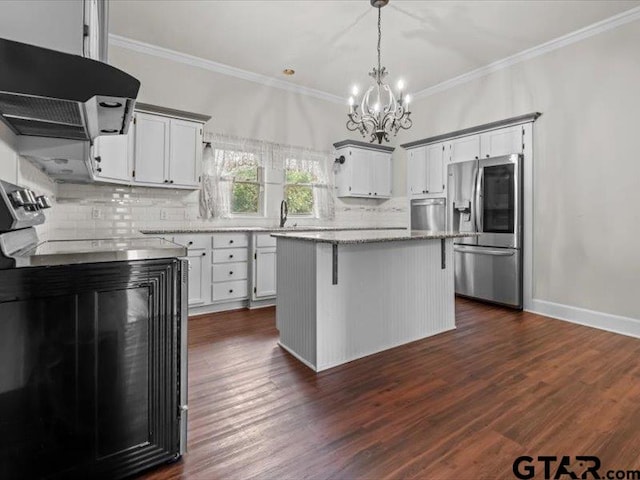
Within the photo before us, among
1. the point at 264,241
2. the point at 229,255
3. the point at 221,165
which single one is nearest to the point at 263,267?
the point at 264,241

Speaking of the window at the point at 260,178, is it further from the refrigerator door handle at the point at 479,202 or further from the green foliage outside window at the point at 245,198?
the refrigerator door handle at the point at 479,202

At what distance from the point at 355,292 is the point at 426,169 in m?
3.30

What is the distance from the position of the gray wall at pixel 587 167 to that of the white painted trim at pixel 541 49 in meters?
0.06

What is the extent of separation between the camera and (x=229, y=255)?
160 inches

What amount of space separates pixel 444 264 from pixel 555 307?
1.69 meters

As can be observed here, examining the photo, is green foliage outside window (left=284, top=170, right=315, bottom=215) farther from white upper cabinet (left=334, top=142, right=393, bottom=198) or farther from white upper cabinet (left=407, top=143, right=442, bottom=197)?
white upper cabinet (left=407, top=143, right=442, bottom=197)

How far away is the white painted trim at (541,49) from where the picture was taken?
3.38m

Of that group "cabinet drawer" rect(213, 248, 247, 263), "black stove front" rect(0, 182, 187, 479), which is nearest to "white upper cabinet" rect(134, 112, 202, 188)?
"cabinet drawer" rect(213, 248, 247, 263)

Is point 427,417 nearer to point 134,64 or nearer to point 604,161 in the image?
point 604,161

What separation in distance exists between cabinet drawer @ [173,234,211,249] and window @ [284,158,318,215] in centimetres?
167

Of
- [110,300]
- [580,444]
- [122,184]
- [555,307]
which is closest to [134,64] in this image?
[122,184]

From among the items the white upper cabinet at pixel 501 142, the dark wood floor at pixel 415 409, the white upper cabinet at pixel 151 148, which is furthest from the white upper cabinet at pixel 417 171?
the white upper cabinet at pixel 151 148

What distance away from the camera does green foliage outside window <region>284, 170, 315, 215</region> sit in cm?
528

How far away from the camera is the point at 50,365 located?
1.23m
